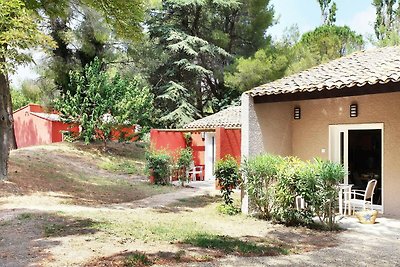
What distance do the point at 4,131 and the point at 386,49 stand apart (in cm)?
1424

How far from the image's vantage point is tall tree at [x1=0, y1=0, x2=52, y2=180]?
11.8 m

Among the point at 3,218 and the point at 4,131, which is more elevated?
the point at 4,131

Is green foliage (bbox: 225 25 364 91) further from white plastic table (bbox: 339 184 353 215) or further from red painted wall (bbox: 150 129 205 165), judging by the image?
white plastic table (bbox: 339 184 353 215)

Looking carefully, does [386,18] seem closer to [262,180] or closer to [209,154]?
[209,154]

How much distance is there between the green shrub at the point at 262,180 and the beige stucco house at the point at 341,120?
570 millimetres

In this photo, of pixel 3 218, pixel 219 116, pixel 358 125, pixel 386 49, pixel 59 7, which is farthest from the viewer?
pixel 219 116

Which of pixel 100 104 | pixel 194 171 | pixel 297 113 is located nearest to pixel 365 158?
pixel 297 113

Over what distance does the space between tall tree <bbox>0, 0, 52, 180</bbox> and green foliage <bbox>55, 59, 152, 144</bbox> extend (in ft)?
30.1

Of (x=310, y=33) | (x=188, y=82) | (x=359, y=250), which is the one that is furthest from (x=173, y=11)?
(x=359, y=250)

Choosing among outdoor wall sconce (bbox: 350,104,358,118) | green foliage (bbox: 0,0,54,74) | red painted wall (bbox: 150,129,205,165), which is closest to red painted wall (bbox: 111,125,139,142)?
red painted wall (bbox: 150,129,205,165)

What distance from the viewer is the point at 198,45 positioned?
105 feet

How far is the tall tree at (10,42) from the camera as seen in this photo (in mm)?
11758

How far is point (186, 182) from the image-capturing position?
20375 mm

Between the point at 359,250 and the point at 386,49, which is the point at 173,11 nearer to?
the point at 386,49
